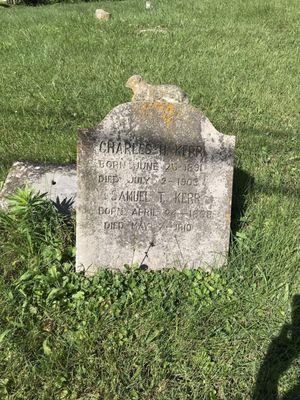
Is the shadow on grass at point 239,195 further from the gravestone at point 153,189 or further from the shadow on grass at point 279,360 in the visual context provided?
the shadow on grass at point 279,360

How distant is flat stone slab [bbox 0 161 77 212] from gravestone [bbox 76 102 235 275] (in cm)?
68

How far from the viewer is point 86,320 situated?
2.66 metres

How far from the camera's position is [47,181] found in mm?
Result: 3822

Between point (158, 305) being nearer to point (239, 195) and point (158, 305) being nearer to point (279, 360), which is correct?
point (279, 360)

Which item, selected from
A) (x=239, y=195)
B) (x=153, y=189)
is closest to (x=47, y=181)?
(x=153, y=189)

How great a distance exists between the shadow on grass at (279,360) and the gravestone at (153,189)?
598 mm

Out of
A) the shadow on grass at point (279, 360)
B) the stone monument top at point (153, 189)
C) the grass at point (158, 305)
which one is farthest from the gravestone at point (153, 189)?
the shadow on grass at point (279, 360)

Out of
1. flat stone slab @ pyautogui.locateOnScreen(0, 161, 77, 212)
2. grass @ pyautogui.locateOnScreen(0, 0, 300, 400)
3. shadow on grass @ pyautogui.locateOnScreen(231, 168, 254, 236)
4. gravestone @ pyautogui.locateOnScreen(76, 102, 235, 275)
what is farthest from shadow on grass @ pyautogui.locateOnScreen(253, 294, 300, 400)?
flat stone slab @ pyautogui.locateOnScreen(0, 161, 77, 212)

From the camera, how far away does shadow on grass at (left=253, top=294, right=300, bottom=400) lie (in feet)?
7.88

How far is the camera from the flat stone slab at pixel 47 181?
360 centimetres

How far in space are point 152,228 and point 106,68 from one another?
14.6 feet

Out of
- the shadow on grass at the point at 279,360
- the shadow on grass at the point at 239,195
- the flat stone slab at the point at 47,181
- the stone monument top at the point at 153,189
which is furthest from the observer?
the flat stone slab at the point at 47,181

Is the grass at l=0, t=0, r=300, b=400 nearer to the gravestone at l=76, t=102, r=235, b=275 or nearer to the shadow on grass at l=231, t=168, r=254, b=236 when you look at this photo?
the shadow on grass at l=231, t=168, r=254, b=236

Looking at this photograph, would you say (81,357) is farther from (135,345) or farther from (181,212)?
(181,212)
